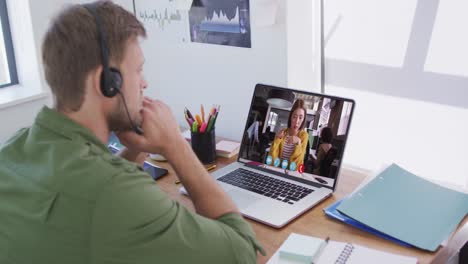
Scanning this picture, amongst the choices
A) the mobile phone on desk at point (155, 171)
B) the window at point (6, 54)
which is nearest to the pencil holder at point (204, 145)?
the mobile phone on desk at point (155, 171)

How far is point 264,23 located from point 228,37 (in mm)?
176

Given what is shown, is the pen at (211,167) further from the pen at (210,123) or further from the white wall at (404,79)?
the white wall at (404,79)

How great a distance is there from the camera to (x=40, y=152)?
3.00 feet

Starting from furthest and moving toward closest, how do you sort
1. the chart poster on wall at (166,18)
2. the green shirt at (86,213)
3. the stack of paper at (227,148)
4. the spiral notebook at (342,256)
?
the chart poster on wall at (166,18), the stack of paper at (227,148), the spiral notebook at (342,256), the green shirt at (86,213)

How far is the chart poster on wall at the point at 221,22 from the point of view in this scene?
1.63 metres

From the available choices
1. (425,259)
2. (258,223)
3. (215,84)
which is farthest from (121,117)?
(215,84)

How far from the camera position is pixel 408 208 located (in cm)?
120

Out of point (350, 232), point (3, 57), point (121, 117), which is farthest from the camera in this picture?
point (3, 57)

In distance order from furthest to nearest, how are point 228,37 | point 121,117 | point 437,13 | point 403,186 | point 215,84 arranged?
1. point 215,84
2. point 228,37
3. point 437,13
4. point 403,186
5. point 121,117

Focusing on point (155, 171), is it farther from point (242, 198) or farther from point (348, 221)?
point (348, 221)

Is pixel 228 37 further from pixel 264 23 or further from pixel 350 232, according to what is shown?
pixel 350 232

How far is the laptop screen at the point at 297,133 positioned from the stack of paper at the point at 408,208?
13 cm

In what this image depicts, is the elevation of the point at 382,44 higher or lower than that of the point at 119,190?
higher

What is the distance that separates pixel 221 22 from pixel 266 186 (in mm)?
606
